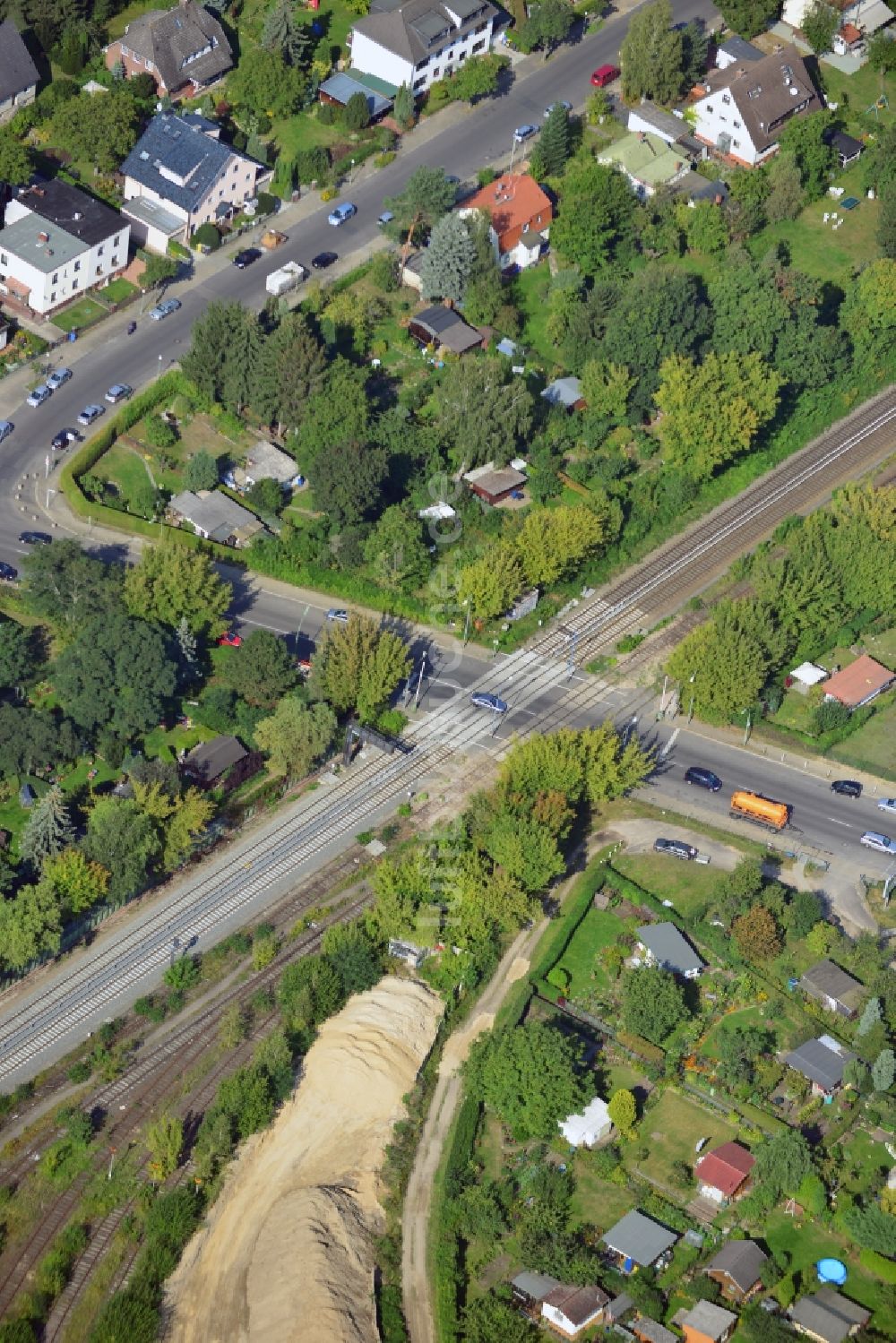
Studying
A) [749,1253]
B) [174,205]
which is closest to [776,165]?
[174,205]

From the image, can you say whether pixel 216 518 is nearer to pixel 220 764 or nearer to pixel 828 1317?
pixel 220 764

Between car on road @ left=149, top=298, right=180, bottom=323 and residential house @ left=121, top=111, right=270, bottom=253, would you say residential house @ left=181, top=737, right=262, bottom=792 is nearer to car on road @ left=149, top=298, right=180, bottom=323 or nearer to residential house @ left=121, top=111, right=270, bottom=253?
car on road @ left=149, top=298, right=180, bottom=323

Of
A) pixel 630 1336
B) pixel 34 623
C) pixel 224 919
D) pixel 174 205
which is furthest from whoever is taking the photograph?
pixel 174 205

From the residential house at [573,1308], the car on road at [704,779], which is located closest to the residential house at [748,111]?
the car on road at [704,779]

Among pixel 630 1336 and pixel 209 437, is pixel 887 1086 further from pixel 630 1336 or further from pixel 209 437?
pixel 209 437

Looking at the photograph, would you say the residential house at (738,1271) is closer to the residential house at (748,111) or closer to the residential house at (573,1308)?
the residential house at (573,1308)

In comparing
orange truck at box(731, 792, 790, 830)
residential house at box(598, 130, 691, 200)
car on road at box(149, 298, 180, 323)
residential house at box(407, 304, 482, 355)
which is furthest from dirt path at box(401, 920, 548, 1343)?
residential house at box(598, 130, 691, 200)
